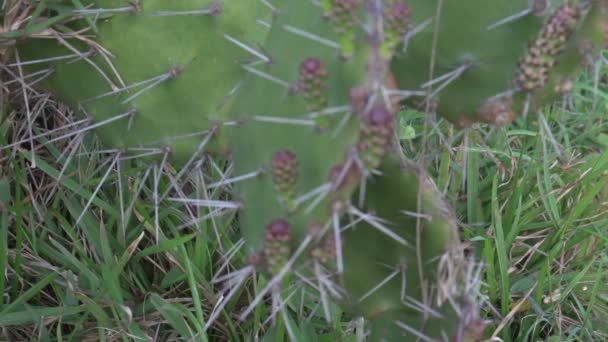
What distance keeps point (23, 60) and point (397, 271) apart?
2.38ft

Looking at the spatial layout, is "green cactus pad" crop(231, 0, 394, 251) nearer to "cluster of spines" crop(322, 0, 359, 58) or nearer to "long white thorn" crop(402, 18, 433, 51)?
"cluster of spines" crop(322, 0, 359, 58)

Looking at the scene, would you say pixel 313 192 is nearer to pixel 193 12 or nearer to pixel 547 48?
pixel 547 48

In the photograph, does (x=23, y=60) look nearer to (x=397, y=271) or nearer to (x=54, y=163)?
(x=54, y=163)

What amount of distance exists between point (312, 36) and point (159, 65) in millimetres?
391

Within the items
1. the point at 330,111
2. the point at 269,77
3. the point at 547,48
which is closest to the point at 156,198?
the point at 269,77

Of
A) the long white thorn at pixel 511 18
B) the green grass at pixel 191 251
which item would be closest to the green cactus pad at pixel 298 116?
the long white thorn at pixel 511 18

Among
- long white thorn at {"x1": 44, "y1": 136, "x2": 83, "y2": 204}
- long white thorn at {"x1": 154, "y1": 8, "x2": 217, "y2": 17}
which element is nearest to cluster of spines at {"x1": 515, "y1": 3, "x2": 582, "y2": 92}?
long white thorn at {"x1": 154, "y1": 8, "x2": 217, "y2": 17}

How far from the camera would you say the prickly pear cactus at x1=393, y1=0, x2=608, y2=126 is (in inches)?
33.8

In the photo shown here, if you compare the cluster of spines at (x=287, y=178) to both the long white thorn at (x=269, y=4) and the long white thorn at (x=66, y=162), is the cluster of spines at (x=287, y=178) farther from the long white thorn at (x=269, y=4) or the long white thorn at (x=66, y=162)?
the long white thorn at (x=66, y=162)

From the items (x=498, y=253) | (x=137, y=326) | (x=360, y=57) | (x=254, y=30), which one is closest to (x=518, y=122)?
(x=498, y=253)

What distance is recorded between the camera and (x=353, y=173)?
0.76 meters

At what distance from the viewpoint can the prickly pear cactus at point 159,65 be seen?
1123mm

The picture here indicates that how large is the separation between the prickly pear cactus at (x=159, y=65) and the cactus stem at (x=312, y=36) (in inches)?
7.0

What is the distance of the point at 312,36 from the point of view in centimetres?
85
